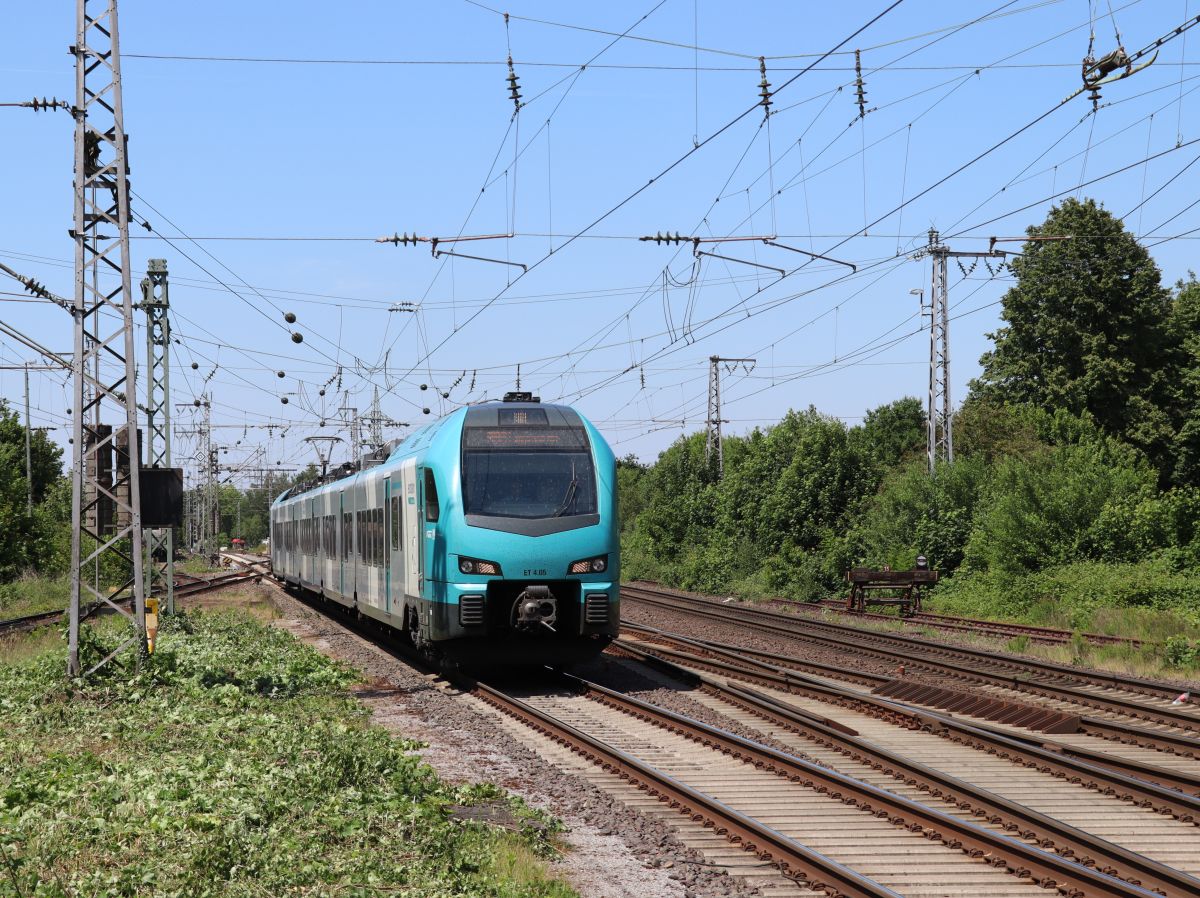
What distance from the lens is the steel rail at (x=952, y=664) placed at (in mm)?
13875

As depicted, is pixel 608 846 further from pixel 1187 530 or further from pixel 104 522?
pixel 1187 530

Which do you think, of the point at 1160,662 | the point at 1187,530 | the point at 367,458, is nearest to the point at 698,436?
the point at 1187,530

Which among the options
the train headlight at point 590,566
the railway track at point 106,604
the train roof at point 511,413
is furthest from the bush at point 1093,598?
the railway track at point 106,604

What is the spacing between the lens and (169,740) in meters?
11.5

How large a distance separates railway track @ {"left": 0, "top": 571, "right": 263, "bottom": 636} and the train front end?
4.64m

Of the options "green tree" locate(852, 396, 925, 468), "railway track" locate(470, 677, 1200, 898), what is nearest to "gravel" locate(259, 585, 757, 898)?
"railway track" locate(470, 677, 1200, 898)

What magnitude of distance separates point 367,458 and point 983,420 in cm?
2950

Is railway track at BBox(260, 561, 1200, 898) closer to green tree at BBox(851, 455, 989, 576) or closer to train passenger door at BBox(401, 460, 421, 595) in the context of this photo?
train passenger door at BBox(401, 460, 421, 595)

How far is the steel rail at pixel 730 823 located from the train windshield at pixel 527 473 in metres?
3.22

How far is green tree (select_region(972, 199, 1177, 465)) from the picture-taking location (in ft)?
138

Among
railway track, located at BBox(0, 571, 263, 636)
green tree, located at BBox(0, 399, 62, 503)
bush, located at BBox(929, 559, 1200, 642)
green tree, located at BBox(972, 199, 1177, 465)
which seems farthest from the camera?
green tree, located at BBox(0, 399, 62, 503)

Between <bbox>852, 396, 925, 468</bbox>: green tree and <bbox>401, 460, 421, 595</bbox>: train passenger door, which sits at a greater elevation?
<bbox>852, 396, 925, 468</bbox>: green tree

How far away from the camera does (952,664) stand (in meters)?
18.6

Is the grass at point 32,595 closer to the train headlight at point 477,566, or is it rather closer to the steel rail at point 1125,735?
the train headlight at point 477,566
